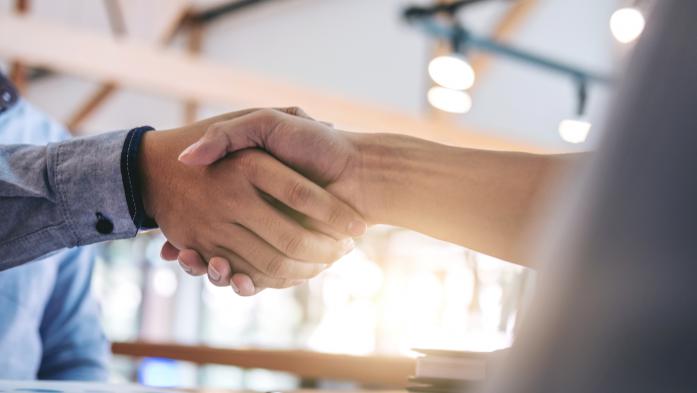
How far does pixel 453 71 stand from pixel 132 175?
322cm

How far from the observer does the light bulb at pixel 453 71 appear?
4.21 meters

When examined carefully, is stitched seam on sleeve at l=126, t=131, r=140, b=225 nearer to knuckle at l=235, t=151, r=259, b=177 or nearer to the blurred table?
knuckle at l=235, t=151, r=259, b=177

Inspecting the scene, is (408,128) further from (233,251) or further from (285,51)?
(233,251)

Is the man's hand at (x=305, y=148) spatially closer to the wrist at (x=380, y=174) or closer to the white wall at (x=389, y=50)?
the wrist at (x=380, y=174)

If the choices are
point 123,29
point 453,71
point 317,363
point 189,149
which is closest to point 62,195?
point 189,149

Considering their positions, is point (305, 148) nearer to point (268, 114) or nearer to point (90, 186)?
point (268, 114)

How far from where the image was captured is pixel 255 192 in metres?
1.31

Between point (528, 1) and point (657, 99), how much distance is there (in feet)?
23.2

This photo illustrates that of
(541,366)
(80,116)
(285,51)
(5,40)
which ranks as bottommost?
(541,366)

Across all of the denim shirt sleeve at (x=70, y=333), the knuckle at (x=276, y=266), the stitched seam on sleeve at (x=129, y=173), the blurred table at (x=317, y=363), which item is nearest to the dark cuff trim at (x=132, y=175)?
the stitched seam on sleeve at (x=129, y=173)

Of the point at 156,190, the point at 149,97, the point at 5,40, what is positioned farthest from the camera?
the point at 149,97

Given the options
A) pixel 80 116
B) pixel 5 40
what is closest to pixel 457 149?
pixel 5 40

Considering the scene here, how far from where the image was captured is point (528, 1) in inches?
271

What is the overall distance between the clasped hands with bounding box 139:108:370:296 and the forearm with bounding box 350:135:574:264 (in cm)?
5
